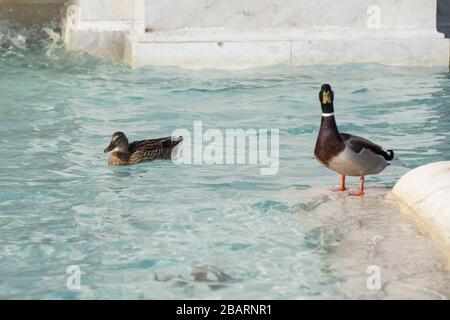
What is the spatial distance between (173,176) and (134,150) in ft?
1.91

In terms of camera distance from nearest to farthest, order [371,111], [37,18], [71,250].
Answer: [71,250] → [371,111] → [37,18]

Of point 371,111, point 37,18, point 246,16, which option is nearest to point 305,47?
point 246,16

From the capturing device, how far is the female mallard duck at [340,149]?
25.1ft

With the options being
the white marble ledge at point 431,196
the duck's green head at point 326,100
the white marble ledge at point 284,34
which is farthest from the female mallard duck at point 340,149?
the white marble ledge at point 284,34

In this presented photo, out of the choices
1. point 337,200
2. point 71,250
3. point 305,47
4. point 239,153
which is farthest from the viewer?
point 305,47

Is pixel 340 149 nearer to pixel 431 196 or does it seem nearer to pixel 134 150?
pixel 431 196

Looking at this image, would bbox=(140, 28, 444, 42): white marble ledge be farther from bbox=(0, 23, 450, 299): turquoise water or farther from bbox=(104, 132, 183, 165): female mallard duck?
bbox=(104, 132, 183, 165): female mallard duck

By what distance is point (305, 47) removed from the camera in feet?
47.4

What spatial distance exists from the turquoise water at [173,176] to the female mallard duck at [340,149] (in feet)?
1.26

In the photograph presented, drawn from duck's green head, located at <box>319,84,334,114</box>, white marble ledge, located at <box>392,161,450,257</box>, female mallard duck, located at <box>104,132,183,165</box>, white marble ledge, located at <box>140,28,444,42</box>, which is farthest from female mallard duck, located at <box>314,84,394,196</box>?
white marble ledge, located at <box>140,28,444,42</box>

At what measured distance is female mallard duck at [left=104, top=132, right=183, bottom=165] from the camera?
32.1 feet

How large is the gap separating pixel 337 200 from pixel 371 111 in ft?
15.1

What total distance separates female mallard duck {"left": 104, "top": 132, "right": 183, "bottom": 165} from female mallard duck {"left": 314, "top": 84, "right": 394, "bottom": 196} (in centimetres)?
242

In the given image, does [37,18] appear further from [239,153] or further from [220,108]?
[239,153]
